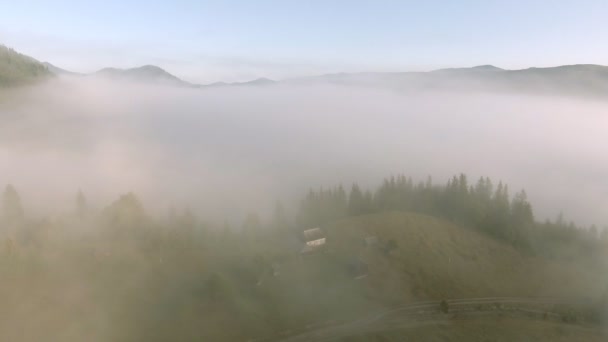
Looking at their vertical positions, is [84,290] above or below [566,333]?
above

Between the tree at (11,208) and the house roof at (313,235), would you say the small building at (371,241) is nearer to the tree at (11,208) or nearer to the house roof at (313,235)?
the house roof at (313,235)

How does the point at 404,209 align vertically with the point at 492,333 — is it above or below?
above

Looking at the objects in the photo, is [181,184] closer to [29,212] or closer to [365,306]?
[29,212]

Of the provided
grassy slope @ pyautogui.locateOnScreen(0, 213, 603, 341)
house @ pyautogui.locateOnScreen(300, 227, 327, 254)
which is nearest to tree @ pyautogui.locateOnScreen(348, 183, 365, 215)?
grassy slope @ pyautogui.locateOnScreen(0, 213, 603, 341)

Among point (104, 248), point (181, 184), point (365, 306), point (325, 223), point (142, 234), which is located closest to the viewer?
point (365, 306)

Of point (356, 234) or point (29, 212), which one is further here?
point (29, 212)

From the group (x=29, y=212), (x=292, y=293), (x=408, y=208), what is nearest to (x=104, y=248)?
(x=292, y=293)

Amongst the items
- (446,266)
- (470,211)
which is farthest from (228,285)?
(470,211)

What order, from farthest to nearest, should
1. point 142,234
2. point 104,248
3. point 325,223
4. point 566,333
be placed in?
point 325,223 → point 142,234 → point 104,248 → point 566,333

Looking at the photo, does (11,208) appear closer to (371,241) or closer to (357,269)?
(357,269)
